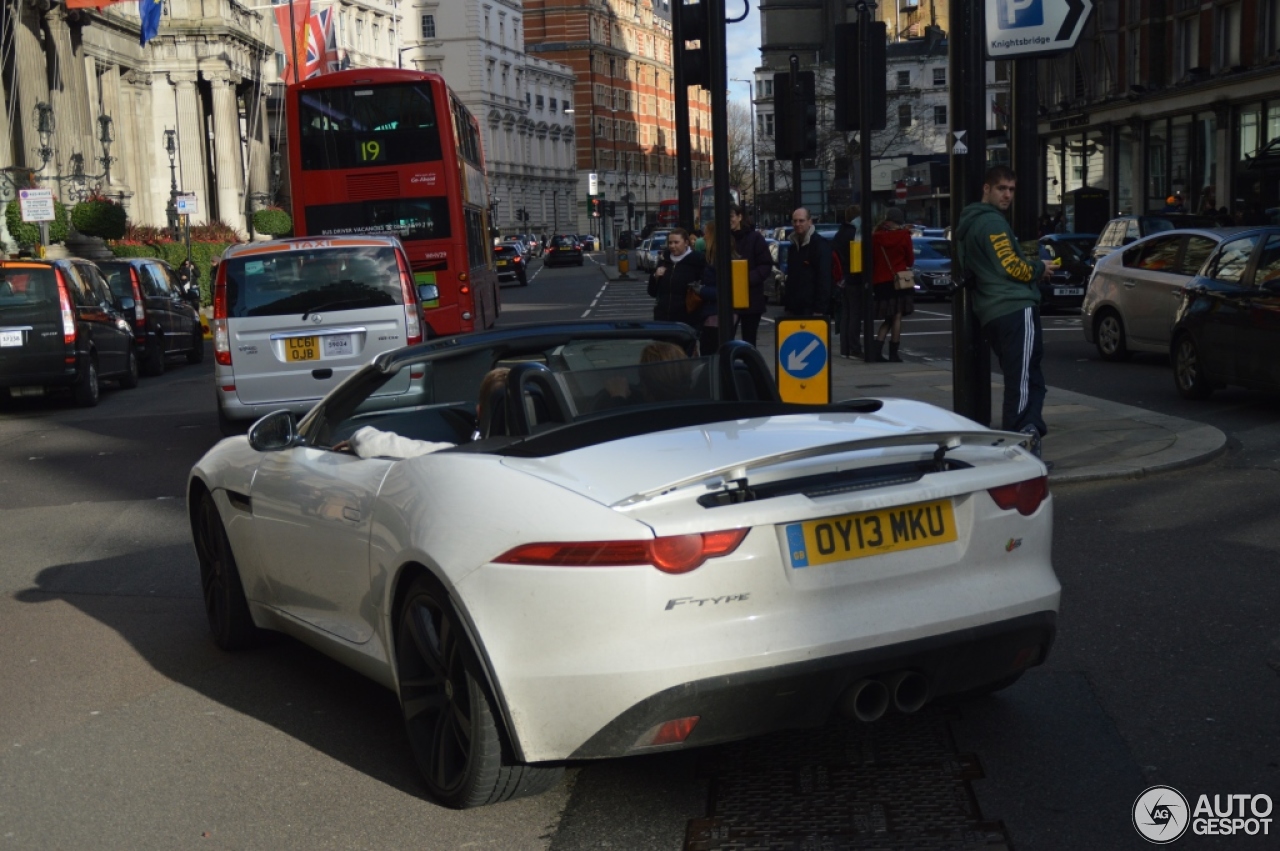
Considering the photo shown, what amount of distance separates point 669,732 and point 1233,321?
34.2ft

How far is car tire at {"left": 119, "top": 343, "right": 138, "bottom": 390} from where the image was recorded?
2172cm

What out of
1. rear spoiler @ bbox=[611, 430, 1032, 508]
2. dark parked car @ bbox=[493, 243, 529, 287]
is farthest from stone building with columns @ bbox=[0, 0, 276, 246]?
rear spoiler @ bbox=[611, 430, 1032, 508]

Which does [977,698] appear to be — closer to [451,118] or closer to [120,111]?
[451,118]

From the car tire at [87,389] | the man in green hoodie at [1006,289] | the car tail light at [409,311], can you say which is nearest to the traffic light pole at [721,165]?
the man in green hoodie at [1006,289]

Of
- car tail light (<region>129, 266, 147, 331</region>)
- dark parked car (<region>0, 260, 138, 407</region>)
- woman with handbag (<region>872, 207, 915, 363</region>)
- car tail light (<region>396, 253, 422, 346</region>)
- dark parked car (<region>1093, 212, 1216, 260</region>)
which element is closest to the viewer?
car tail light (<region>396, 253, 422, 346</region>)

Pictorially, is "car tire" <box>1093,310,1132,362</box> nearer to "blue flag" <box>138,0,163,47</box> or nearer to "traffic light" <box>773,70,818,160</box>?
"traffic light" <box>773,70,818,160</box>

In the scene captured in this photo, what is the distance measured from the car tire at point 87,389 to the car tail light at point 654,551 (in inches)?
644

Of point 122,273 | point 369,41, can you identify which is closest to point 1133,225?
point 122,273

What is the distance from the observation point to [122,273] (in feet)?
81.4

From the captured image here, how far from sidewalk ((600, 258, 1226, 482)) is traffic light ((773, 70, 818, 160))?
2.44 m

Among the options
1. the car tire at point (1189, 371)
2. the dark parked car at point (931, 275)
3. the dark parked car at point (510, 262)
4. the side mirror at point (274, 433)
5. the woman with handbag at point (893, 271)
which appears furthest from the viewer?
the dark parked car at point (510, 262)

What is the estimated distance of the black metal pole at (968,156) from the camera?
394 inches

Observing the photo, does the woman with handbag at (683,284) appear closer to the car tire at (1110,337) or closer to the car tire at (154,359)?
the car tire at (1110,337)

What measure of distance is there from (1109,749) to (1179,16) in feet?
150
